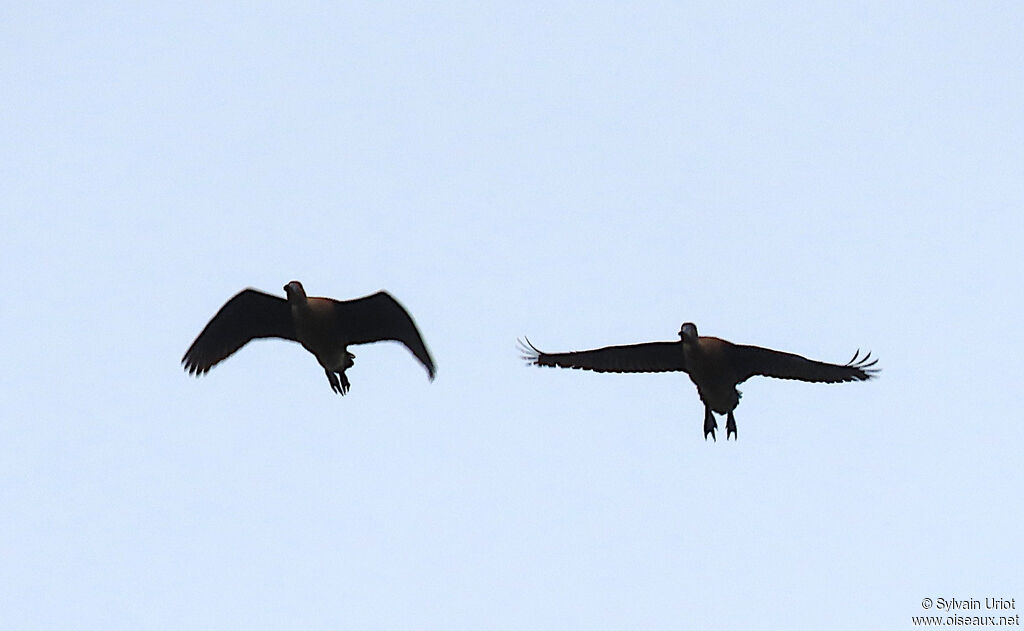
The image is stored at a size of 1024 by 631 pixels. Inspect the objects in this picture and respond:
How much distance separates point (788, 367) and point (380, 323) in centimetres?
365

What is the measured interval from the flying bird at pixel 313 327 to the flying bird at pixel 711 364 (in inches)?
75.2

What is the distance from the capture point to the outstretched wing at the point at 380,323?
11.8 metres

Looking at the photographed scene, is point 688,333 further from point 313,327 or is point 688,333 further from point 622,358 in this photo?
point 313,327

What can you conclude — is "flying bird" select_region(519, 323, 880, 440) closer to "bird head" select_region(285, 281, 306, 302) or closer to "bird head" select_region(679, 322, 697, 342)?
"bird head" select_region(679, 322, 697, 342)

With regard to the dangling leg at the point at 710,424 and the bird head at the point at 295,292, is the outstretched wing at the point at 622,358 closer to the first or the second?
the dangling leg at the point at 710,424

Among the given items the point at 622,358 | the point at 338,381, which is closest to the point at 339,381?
the point at 338,381

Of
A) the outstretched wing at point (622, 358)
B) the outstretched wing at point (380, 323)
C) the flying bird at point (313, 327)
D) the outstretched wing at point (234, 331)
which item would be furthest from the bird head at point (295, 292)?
the outstretched wing at point (622, 358)

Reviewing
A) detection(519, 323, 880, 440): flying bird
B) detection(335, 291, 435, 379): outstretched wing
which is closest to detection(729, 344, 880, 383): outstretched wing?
detection(519, 323, 880, 440): flying bird

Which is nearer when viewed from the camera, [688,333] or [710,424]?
[688,333]

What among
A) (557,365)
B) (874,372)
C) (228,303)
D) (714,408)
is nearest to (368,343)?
(228,303)

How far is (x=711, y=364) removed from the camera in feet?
40.1

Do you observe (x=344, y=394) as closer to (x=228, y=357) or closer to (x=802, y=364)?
(x=228, y=357)

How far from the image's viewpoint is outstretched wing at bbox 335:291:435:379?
1176 cm

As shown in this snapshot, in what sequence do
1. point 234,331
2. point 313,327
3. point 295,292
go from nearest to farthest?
point 295,292, point 313,327, point 234,331
